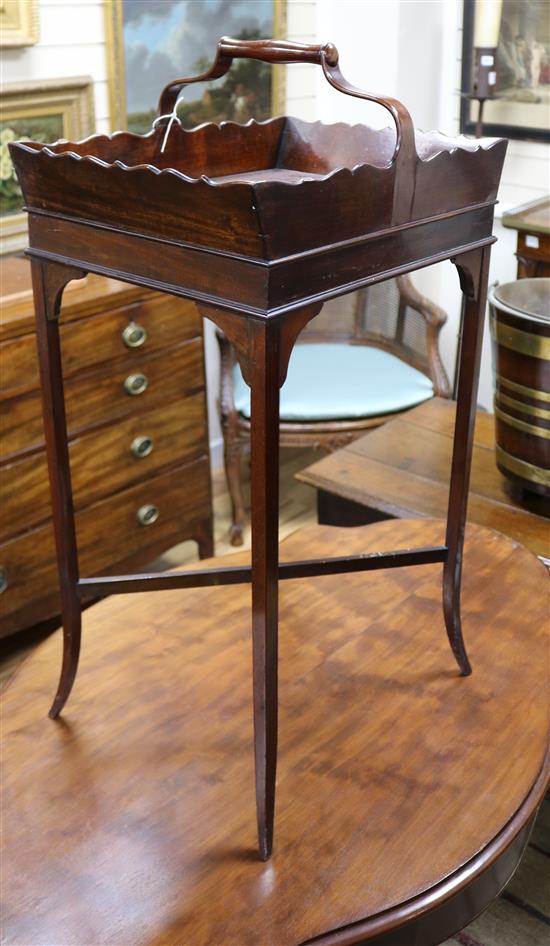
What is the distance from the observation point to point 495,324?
230cm

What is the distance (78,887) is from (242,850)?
23 centimetres

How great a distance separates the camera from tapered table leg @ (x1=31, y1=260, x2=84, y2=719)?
4.96 ft

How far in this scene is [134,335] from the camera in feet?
9.89

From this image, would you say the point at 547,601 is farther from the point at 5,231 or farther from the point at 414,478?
the point at 5,231

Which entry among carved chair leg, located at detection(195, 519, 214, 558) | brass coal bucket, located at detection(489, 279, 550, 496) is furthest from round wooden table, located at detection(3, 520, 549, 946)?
carved chair leg, located at detection(195, 519, 214, 558)

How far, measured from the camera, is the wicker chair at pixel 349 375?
3.56m

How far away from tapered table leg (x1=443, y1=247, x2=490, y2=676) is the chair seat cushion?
1745 millimetres

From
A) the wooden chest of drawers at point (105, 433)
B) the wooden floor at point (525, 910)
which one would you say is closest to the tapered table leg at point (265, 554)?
the wooden floor at point (525, 910)

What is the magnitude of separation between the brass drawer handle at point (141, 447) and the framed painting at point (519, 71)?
1.99 m

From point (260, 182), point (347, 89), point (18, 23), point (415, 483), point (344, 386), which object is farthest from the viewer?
point (344, 386)

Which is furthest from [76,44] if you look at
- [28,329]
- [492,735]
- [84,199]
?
[492,735]

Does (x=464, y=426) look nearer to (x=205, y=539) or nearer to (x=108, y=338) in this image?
(x=108, y=338)

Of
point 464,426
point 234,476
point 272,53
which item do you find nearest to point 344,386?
point 234,476

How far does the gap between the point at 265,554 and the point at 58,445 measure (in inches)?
19.2
